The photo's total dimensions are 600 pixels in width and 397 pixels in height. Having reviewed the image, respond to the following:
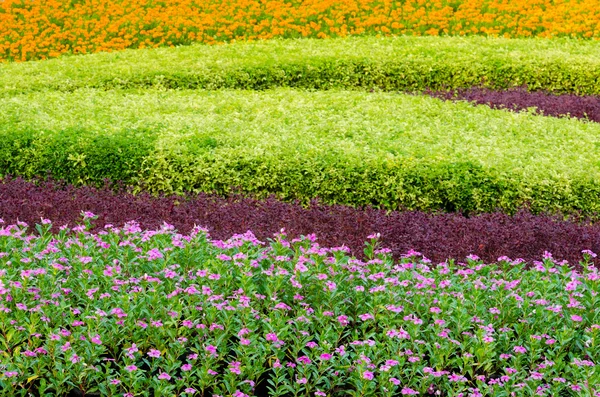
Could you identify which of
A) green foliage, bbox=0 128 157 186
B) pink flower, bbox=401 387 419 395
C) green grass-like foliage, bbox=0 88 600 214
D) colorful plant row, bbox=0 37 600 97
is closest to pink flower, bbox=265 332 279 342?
pink flower, bbox=401 387 419 395

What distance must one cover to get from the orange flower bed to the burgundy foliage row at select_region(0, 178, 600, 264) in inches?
308

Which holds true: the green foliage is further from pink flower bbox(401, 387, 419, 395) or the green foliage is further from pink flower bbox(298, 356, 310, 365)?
pink flower bbox(401, 387, 419, 395)

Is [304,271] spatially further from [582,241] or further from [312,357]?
[582,241]

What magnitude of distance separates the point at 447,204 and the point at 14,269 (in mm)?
3402

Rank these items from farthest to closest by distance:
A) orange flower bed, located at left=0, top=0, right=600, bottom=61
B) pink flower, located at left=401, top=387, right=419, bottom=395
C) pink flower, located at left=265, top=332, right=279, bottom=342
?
orange flower bed, located at left=0, top=0, right=600, bottom=61 < pink flower, located at left=265, top=332, right=279, bottom=342 < pink flower, located at left=401, top=387, right=419, bottom=395

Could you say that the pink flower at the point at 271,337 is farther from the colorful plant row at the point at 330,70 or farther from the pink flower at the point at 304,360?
the colorful plant row at the point at 330,70

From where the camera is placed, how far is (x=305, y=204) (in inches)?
256

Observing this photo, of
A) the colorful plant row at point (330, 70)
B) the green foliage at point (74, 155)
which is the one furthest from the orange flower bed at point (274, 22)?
the green foliage at point (74, 155)

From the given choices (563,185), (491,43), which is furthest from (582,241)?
(491,43)

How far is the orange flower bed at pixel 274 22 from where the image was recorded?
13.8 meters

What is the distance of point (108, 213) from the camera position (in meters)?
6.07

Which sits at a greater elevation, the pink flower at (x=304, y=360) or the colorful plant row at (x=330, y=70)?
the pink flower at (x=304, y=360)

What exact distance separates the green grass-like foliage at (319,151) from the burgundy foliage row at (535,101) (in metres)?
1.01

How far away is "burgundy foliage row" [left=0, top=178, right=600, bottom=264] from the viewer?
546 cm
